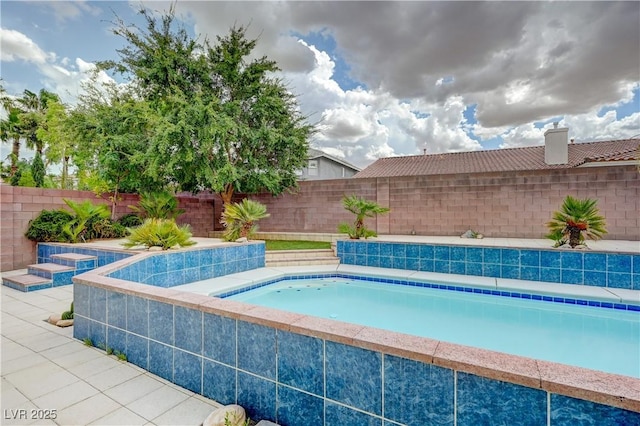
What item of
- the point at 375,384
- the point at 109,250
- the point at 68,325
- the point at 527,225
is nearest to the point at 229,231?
the point at 109,250

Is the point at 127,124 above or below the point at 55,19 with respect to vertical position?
below

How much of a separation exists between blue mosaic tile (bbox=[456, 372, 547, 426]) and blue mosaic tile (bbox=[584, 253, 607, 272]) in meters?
6.08

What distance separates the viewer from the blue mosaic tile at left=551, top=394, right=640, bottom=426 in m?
1.25

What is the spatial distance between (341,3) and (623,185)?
839 cm

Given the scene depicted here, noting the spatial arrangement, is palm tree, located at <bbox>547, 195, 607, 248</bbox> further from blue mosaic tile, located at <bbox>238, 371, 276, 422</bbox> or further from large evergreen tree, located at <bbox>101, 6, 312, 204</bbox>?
large evergreen tree, located at <bbox>101, 6, 312, 204</bbox>

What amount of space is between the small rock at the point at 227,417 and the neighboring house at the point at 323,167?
649 inches

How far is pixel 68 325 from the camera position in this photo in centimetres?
389

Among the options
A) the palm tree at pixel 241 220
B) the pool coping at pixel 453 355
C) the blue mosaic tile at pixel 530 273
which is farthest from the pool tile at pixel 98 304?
the blue mosaic tile at pixel 530 273

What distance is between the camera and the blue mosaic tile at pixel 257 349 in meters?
2.10

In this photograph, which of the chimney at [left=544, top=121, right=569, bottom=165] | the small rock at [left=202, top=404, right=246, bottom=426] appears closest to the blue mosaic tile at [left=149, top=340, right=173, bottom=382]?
the small rock at [left=202, top=404, right=246, bottom=426]

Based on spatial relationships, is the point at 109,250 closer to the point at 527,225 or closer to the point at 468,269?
the point at 468,269

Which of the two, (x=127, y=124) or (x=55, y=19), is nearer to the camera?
(x=55, y=19)

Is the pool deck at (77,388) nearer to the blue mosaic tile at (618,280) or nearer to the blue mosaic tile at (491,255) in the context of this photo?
the blue mosaic tile at (491,255)

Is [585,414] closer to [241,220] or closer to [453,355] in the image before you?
[453,355]
